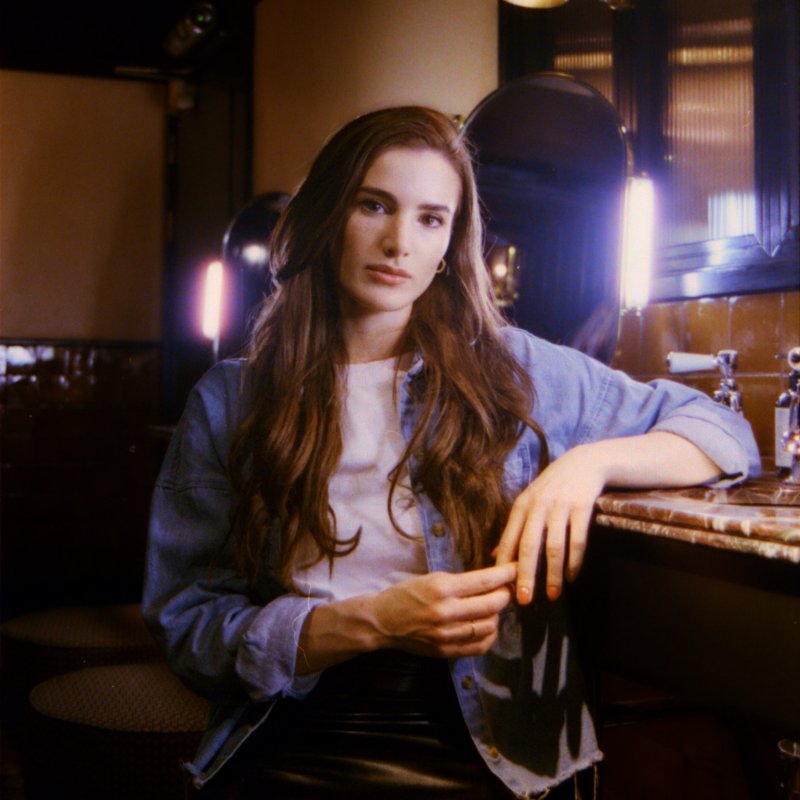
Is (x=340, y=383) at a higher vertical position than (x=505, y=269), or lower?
lower

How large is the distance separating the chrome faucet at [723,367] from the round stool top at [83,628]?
4.94ft

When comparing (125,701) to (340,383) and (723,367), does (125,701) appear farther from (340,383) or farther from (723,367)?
(723,367)

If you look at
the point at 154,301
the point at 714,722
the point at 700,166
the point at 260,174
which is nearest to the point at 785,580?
the point at 714,722

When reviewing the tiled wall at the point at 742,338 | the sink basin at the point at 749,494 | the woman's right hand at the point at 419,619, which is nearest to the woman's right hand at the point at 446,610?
the woman's right hand at the point at 419,619

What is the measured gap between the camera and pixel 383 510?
1.17 m

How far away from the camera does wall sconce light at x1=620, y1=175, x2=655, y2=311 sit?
168 cm

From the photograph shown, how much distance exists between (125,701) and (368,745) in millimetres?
945

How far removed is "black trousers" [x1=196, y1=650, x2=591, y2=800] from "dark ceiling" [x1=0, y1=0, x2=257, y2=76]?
152 inches

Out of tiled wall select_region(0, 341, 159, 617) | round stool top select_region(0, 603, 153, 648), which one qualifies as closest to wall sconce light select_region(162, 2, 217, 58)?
tiled wall select_region(0, 341, 159, 617)

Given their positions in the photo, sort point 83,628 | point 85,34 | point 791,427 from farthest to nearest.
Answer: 1. point 85,34
2. point 83,628
3. point 791,427

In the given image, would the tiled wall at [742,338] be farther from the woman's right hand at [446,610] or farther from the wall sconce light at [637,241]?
the woman's right hand at [446,610]

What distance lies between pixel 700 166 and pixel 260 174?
1.12 metres

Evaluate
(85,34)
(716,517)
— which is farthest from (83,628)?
(85,34)

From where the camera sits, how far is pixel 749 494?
3.86 ft
